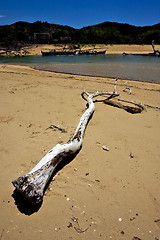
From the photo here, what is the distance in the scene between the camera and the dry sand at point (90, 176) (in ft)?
5.47

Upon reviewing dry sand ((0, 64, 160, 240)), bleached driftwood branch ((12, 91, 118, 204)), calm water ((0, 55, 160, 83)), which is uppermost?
calm water ((0, 55, 160, 83))

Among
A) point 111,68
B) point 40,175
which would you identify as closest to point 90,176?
point 40,175

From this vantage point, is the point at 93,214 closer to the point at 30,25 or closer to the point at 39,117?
the point at 39,117

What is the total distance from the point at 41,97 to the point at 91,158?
12.0 ft

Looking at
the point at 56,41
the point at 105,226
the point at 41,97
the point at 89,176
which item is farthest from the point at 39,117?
the point at 56,41

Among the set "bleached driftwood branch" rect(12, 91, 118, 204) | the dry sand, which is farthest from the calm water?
"bleached driftwood branch" rect(12, 91, 118, 204)

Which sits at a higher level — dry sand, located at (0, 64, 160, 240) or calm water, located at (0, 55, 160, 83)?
calm water, located at (0, 55, 160, 83)

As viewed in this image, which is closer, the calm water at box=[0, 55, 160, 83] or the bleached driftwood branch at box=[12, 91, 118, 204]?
the bleached driftwood branch at box=[12, 91, 118, 204]

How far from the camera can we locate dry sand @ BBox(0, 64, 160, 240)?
5.47ft

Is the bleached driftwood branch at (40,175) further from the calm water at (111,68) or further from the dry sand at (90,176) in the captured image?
the calm water at (111,68)

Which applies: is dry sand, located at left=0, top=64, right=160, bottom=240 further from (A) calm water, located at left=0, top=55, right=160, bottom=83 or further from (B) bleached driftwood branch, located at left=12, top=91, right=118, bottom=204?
(A) calm water, located at left=0, top=55, right=160, bottom=83

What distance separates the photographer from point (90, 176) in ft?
7.60

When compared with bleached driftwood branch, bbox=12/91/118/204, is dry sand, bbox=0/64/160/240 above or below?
below

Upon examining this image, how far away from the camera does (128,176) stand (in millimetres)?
2355
